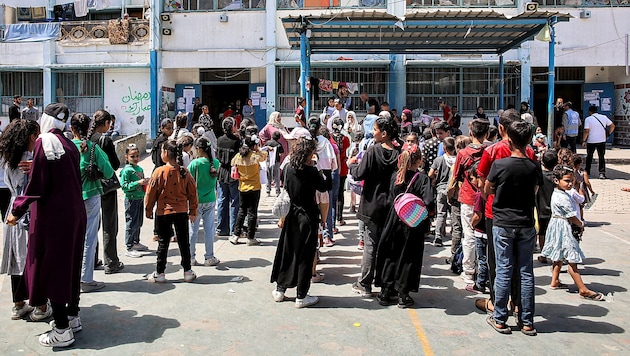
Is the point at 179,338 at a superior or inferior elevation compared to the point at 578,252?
inferior

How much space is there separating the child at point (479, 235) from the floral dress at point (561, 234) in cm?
75

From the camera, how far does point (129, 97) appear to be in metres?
20.6

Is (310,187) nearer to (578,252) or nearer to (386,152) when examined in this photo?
(386,152)

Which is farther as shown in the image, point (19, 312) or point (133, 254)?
point (133, 254)

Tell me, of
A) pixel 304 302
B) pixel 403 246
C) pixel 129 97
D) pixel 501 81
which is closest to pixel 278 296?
pixel 304 302

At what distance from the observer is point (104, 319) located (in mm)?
5410

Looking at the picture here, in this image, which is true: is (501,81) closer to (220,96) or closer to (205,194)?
(220,96)

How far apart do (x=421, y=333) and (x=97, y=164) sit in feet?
12.0

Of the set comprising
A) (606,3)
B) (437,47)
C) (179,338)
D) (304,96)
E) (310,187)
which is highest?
(606,3)

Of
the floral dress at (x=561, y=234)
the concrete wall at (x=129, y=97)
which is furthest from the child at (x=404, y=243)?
the concrete wall at (x=129, y=97)

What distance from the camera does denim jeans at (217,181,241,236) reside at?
870 centimetres

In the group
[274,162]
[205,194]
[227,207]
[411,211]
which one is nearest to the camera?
[411,211]

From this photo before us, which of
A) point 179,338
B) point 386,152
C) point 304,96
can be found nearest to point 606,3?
point 304,96

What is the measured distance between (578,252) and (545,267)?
1.38m
